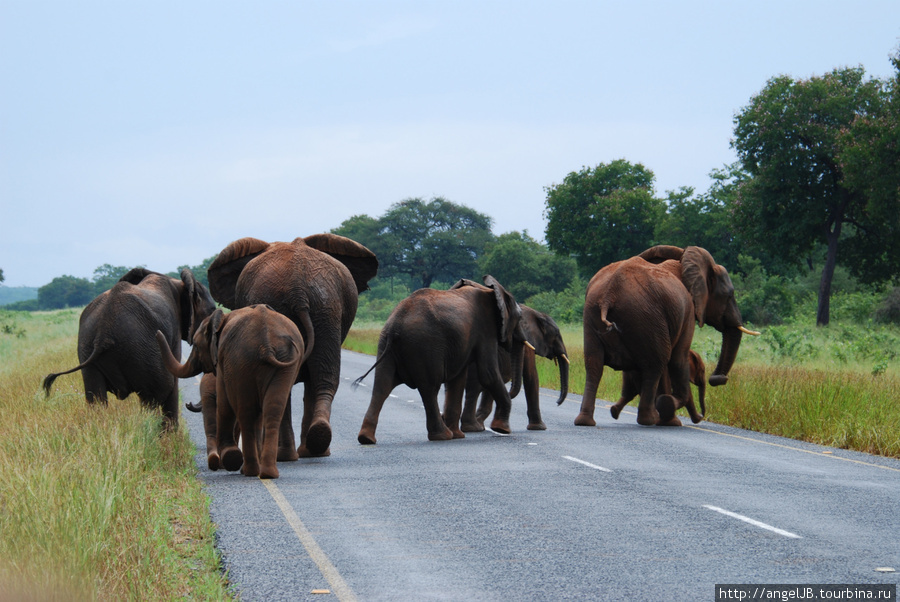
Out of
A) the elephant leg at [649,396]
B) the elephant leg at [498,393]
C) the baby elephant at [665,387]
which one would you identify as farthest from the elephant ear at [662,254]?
the elephant leg at [498,393]

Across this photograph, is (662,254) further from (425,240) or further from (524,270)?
(425,240)

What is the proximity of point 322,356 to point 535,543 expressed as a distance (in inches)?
197

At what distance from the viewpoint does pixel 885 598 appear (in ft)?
19.8

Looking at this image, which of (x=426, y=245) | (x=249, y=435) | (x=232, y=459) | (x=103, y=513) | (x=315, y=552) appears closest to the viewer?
(x=103, y=513)

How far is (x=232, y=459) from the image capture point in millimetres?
10938

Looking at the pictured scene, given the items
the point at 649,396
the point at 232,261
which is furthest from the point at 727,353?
the point at 232,261

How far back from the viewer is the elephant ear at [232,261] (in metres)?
13.1

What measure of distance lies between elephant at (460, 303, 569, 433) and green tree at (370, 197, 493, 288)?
83502 mm

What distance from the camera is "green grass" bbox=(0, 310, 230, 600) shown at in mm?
5711

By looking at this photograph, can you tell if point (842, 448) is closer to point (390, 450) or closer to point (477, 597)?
point (390, 450)

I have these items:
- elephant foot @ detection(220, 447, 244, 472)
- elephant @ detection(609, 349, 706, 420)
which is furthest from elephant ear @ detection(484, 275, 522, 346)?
elephant foot @ detection(220, 447, 244, 472)

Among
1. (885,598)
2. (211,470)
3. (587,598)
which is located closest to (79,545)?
(587,598)

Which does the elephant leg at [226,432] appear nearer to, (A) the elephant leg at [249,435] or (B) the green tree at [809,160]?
(A) the elephant leg at [249,435]

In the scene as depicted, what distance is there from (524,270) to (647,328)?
2841 inches
